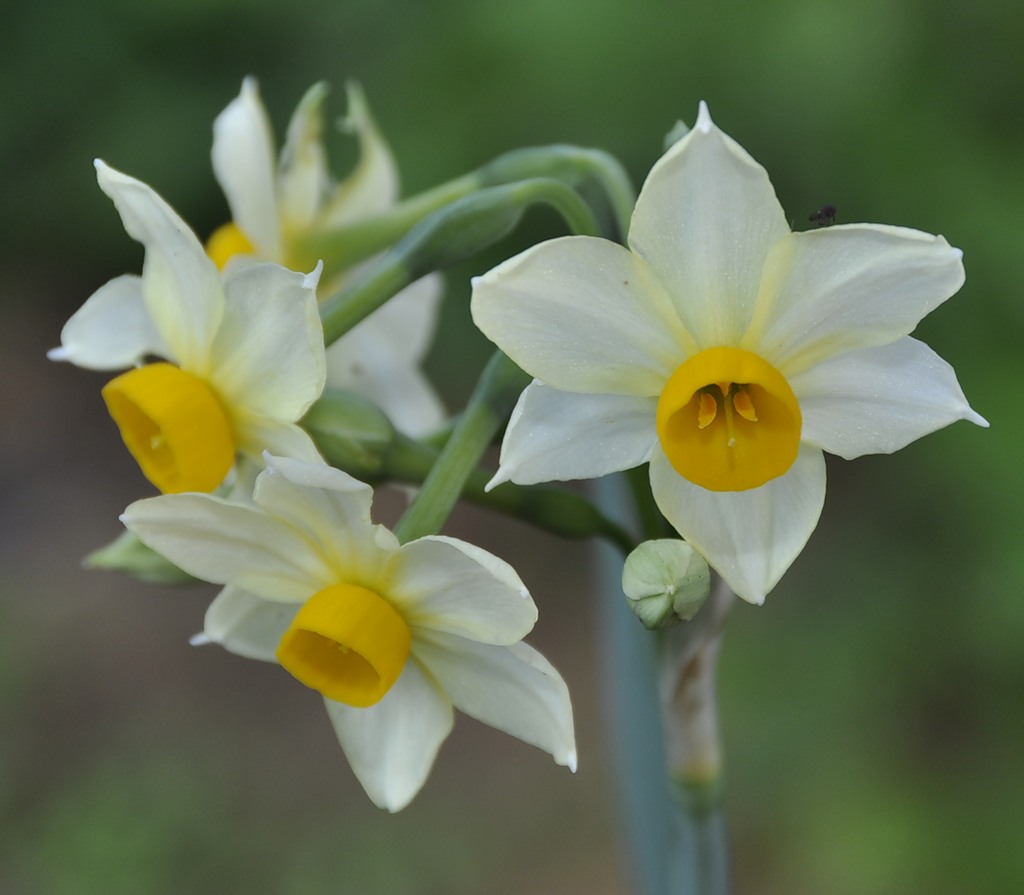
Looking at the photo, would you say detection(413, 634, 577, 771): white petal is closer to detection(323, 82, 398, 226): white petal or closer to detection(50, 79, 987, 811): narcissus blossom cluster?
detection(50, 79, 987, 811): narcissus blossom cluster

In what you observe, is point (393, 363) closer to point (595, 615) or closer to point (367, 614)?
point (367, 614)

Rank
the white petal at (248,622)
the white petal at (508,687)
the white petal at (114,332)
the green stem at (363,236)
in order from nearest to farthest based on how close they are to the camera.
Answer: the white petal at (508,687) → the white petal at (248,622) → the white petal at (114,332) → the green stem at (363,236)

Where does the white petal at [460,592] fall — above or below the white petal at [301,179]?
below

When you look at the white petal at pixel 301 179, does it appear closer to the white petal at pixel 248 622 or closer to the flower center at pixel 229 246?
the flower center at pixel 229 246

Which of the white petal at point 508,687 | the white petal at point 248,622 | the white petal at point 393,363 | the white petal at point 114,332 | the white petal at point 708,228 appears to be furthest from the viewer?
the white petal at point 393,363

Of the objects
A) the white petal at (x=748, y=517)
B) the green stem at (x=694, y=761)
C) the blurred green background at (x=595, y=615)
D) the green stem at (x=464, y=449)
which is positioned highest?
the green stem at (x=464, y=449)

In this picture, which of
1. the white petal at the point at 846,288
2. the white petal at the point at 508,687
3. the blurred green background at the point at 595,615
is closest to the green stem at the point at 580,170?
the white petal at the point at 846,288
